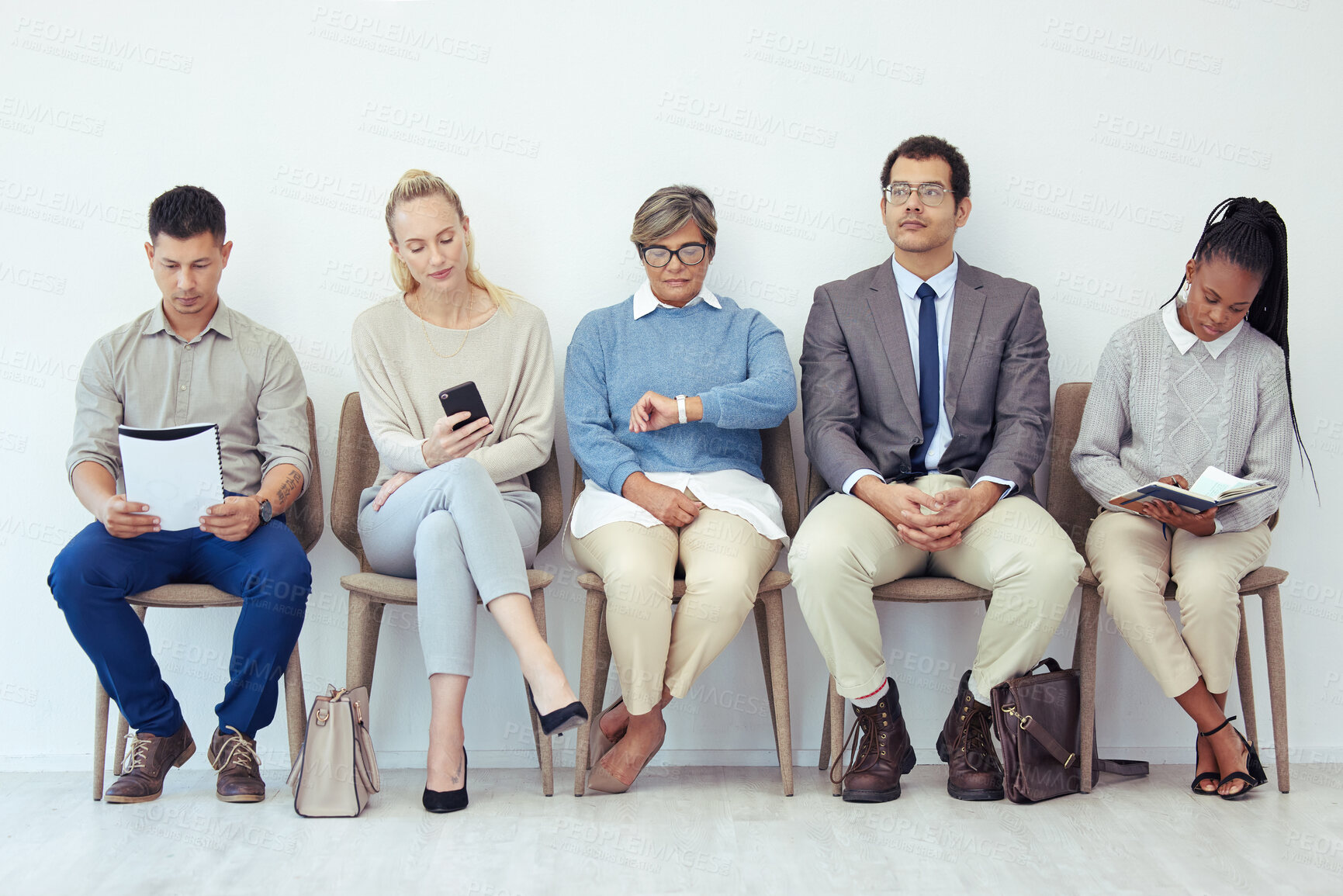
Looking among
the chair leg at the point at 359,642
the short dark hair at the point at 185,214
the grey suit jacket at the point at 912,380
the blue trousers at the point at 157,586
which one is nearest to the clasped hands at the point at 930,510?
the grey suit jacket at the point at 912,380

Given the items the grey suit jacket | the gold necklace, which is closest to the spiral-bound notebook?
the gold necklace

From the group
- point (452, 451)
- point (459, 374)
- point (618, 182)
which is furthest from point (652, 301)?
point (452, 451)

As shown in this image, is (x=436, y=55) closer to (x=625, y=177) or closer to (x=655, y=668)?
(x=625, y=177)

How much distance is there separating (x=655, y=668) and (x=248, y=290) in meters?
1.51

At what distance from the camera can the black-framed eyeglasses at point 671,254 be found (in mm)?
2639

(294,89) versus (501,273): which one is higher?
(294,89)

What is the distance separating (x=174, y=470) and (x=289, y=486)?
25cm

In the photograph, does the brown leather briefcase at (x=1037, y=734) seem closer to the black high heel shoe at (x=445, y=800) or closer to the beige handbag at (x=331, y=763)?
the black high heel shoe at (x=445, y=800)

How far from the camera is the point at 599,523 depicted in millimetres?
2475

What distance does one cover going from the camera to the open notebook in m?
2.25

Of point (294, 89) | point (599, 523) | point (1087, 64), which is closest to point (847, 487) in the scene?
point (599, 523)

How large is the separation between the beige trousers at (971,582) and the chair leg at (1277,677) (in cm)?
51

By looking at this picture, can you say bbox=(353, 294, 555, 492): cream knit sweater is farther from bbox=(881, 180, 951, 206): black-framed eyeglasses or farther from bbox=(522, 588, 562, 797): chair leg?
bbox=(881, 180, 951, 206): black-framed eyeglasses

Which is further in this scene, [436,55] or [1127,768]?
[436,55]
